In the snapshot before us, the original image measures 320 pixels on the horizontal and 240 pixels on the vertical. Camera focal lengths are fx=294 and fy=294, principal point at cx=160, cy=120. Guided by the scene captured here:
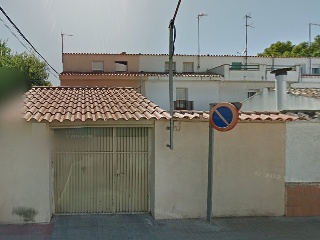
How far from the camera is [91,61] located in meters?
27.6

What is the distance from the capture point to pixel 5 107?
23.6 feet

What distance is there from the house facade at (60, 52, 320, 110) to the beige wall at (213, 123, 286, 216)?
696 inches

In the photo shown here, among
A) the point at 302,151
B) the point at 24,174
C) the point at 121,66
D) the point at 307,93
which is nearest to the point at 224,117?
the point at 302,151

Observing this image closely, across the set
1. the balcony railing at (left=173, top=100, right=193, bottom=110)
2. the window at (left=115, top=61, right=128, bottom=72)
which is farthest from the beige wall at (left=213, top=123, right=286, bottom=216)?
the window at (left=115, top=61, right=128, bottom=72)

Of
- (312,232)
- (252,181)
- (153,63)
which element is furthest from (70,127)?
(153,63)

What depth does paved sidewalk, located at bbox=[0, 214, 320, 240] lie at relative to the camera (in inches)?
235

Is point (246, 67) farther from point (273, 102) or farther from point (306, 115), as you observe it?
point (306, 115)

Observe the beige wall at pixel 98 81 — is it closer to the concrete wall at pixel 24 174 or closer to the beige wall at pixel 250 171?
the beige wall at pixel 250 171

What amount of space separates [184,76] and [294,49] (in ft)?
87.5

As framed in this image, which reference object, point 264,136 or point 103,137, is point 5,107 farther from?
point 264,136

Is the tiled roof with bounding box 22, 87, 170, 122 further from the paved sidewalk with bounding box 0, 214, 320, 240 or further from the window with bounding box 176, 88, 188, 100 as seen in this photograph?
the window with bounding box 176, 88, 188, 100

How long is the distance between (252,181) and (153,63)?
2215 centimetres

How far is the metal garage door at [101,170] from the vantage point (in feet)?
23.2

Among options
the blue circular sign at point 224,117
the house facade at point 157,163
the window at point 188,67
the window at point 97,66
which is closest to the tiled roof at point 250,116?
the house facade at point 157,163
